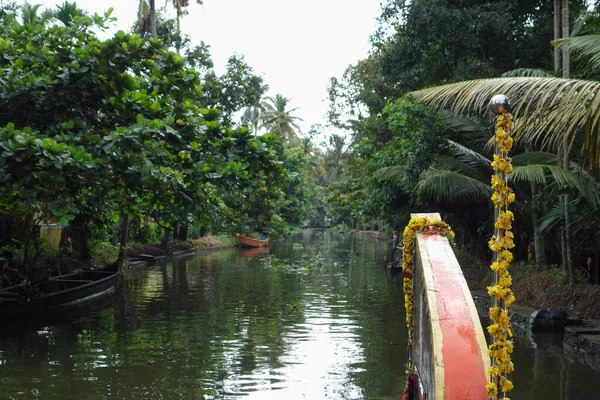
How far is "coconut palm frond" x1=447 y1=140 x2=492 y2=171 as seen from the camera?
17391mm

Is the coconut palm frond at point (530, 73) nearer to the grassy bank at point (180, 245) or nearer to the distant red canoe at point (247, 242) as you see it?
the grassy bank at point (180, 245)

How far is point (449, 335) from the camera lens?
3.93 m

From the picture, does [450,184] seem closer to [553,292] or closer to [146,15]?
[553,292]

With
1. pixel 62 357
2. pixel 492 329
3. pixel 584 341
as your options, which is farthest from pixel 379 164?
pixel 492 329

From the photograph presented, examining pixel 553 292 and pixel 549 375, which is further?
pixel 553 292

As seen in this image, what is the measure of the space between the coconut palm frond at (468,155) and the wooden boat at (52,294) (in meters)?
10.4

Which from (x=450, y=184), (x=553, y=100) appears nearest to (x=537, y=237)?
(x=450, y=184)

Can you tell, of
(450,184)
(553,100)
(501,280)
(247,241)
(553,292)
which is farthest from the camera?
(247,241)

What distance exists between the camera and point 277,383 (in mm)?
9500

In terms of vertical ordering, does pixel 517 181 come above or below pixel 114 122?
below

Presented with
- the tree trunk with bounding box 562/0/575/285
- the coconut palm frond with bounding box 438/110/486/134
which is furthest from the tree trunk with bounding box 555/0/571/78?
the coconut palm frond with bounding box 438/110/486/134

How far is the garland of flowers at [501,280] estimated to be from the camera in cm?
351

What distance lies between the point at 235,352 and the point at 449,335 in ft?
26.7

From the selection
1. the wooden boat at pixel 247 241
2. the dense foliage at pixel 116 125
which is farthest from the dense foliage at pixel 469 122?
the wooden boat at pixel 247 241
